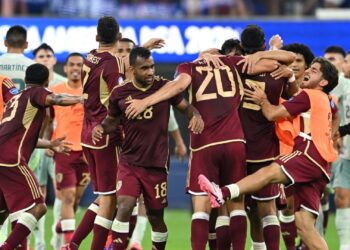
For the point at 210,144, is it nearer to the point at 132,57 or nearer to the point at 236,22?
the point at 132,57

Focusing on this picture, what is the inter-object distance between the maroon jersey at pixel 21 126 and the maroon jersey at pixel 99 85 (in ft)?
2.34

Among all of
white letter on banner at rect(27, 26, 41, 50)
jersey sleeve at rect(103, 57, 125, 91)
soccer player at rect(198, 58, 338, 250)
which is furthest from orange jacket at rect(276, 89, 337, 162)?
white letter on banner at rect(27, 26, 41, 50)

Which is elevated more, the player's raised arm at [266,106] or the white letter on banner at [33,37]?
the player's raised arm at [266,106]

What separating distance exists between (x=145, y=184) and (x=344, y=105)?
14.1 feet

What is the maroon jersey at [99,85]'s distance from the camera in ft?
39.3

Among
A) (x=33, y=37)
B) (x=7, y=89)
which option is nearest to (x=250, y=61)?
(x=7, y=89)

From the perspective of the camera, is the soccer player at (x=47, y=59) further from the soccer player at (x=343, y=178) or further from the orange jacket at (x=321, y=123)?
the orange jacket at (x=321, y=123)

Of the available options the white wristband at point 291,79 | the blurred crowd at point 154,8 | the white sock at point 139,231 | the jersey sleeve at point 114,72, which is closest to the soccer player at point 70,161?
the white sock at point 139,231

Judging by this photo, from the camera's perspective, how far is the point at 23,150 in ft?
38.0

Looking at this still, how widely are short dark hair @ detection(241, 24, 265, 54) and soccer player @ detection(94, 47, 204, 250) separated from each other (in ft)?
3.69

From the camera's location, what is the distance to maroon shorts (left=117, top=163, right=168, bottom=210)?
11211 mm

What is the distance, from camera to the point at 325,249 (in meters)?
11.3

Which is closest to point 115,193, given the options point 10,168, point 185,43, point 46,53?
point 10,168

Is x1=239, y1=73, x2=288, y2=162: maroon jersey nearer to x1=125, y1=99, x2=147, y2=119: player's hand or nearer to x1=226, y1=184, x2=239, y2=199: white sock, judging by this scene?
x1=226, y1=184, x2=239, y2=199: white sock
